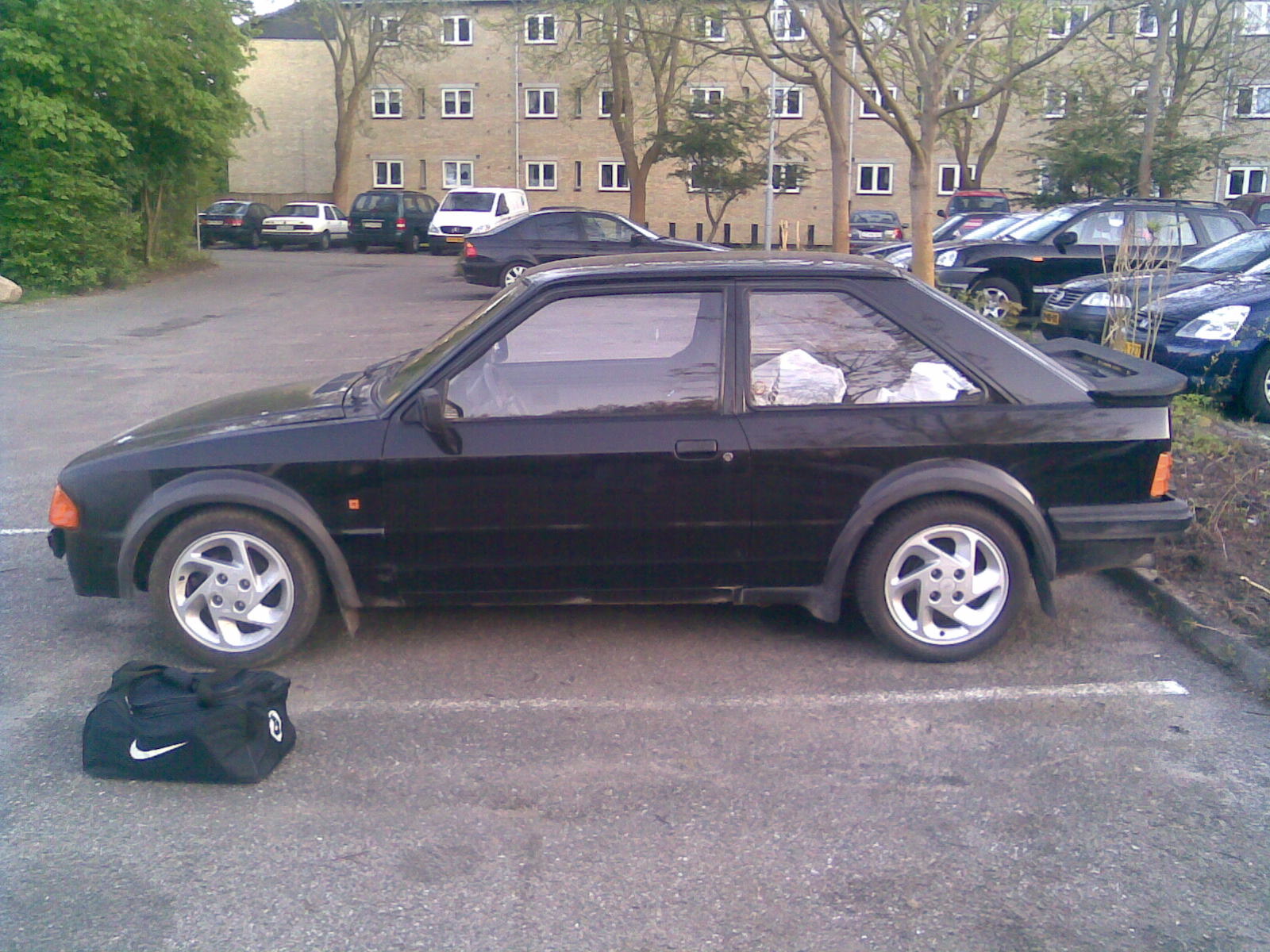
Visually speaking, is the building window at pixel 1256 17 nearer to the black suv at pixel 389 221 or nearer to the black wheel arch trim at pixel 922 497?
the black suv at pixel 389 221

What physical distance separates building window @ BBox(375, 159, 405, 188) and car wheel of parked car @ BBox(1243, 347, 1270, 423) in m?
44.8

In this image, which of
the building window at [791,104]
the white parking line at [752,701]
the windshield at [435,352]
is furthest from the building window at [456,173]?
the white parking line at [752,701]

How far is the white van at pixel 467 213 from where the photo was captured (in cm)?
3119

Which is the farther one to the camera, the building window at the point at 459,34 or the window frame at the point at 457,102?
the window frame at the point at 457,102

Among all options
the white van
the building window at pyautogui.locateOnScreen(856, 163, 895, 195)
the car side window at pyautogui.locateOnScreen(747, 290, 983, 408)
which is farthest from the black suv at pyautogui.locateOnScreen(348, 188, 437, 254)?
the car side window at pyautogui.locateOnScreen(747, 290, 983, 408)

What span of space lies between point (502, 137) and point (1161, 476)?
1854 inches

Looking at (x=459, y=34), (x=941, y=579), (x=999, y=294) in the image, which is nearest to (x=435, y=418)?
(x=941, y=579)

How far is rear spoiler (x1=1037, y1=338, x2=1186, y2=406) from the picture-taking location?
195 inches

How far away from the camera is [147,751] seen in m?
4.03

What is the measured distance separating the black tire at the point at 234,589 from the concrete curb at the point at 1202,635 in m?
3.72

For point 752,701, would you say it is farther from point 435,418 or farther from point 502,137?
point 502,137

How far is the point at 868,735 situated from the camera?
4398mm

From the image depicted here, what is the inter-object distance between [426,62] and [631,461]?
46.3 meters

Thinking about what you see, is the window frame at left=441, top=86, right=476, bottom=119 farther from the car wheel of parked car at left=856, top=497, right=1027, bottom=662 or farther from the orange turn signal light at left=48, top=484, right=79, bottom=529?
the car wheel of parked car at left=856, top=497, right=1027, bottom=662
